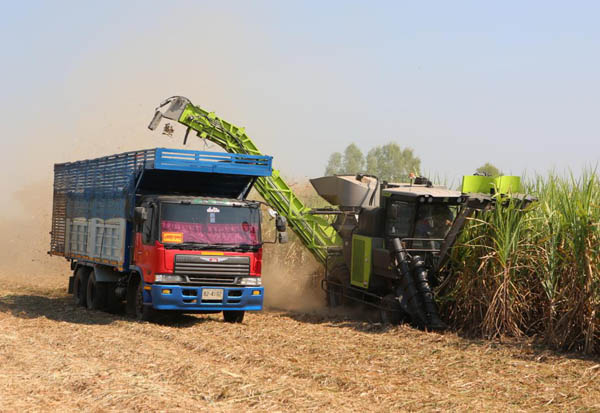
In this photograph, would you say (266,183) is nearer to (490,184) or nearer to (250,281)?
(250,281)

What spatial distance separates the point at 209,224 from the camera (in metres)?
14.1

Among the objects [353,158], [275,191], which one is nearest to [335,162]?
[353,158]

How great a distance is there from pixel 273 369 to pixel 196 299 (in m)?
4.43

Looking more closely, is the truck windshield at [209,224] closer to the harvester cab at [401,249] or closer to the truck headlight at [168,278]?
the truck headlight at [168,278]

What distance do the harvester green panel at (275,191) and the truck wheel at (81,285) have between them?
12.5 ft

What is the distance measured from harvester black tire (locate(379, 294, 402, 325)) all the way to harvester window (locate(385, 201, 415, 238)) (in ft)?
3.61

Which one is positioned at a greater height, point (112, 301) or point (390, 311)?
point (390, 311)

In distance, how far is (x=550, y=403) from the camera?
8.20 m

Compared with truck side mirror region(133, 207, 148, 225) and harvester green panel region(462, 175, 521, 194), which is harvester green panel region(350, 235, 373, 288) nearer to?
harvester green panel region(462, 175, 521, 194)

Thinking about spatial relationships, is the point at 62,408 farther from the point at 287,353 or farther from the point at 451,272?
the point at 451,272

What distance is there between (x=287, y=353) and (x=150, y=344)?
80.5 inches

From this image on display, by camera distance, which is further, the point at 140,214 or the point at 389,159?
the point at 389,159

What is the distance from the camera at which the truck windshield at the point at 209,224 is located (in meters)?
13.8

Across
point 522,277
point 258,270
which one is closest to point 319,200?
point 258,270
